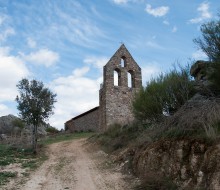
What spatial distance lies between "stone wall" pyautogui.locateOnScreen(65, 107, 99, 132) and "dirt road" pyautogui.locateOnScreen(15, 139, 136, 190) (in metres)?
18.9

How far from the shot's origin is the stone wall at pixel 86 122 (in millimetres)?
34800

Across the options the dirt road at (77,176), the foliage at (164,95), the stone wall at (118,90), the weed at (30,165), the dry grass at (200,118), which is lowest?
the dirt road at (77,176)

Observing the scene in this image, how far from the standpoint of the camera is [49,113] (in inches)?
808

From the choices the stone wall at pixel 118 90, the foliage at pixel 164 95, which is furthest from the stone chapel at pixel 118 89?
the foliage at pixel 164 95

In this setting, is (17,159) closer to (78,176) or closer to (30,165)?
(30,165)

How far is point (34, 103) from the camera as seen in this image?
1986 centimetres

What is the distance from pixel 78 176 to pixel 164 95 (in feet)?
18.2

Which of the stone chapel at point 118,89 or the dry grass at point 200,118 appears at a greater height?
the stone chapel at point 118,89

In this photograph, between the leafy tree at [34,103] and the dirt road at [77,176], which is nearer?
the dirt road at [77,176]

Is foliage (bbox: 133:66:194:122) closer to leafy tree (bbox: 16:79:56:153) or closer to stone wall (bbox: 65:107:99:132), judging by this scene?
leafy tree (bbox: 16:79:56:153)

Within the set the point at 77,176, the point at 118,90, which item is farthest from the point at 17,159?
the point at 118,90

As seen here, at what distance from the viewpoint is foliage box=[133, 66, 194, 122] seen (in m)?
13.6

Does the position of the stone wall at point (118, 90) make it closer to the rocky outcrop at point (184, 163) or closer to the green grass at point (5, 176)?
the green grass at point (5, 176)

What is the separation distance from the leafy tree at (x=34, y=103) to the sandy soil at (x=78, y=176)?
491 centimetres
